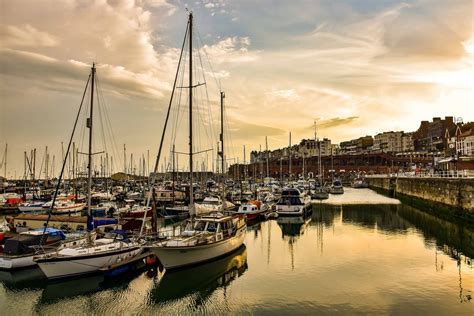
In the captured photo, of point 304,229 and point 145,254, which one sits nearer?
point 145,254

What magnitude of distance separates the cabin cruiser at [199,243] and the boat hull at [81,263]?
6.32 feet

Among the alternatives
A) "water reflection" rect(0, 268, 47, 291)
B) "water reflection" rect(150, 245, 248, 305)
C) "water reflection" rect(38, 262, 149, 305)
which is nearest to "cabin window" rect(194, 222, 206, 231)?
"water reflection" rect(150, 245, 248, 305)

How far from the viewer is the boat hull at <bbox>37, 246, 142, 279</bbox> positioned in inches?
827

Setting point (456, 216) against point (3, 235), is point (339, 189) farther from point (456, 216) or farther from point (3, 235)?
point (3, 235)

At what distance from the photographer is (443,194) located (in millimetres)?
49406

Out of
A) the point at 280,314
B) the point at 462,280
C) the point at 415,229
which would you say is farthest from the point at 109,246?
the point at 415,229

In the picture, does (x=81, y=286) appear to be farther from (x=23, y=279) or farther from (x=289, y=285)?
(x=289, y=285)

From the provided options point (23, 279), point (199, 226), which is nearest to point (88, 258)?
point (23, 279)

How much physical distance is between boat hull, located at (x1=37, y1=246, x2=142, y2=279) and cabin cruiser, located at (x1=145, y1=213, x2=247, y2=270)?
1926 millimetres

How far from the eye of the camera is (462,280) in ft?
72.5

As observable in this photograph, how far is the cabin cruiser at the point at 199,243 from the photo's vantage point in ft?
74.3

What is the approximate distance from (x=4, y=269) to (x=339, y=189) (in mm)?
88688

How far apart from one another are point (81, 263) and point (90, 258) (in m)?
0.53

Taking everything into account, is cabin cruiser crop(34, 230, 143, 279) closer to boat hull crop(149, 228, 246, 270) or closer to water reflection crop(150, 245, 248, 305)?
boat hull crop(149, 228, 246, 270)
